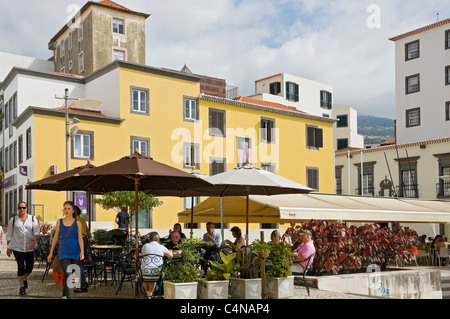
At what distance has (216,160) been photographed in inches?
1416

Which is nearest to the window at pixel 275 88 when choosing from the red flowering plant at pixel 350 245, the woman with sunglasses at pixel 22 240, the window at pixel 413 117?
the window at pixel 413 117

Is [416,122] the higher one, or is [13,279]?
[416,122]

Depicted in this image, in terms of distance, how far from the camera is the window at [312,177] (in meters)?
41.1

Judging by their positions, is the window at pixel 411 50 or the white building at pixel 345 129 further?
the white building at pixel 345 129

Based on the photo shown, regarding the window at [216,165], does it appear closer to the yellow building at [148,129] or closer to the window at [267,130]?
the yellow building at [148,129]

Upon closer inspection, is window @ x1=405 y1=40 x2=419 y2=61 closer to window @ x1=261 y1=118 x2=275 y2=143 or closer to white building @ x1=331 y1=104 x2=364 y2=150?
white building @ x1=331 y1=104 x2=364 y2=150

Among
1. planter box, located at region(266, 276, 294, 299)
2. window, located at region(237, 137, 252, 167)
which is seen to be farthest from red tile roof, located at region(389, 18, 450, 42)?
planter box, located at region(266, 276, 294, 299)

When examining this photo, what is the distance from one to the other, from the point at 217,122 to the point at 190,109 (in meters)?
2.08

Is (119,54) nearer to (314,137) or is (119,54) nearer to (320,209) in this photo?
(314,137)

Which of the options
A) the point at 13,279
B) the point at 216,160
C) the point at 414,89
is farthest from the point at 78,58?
the point at 13,279

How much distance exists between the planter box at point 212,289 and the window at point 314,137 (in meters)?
33.1
